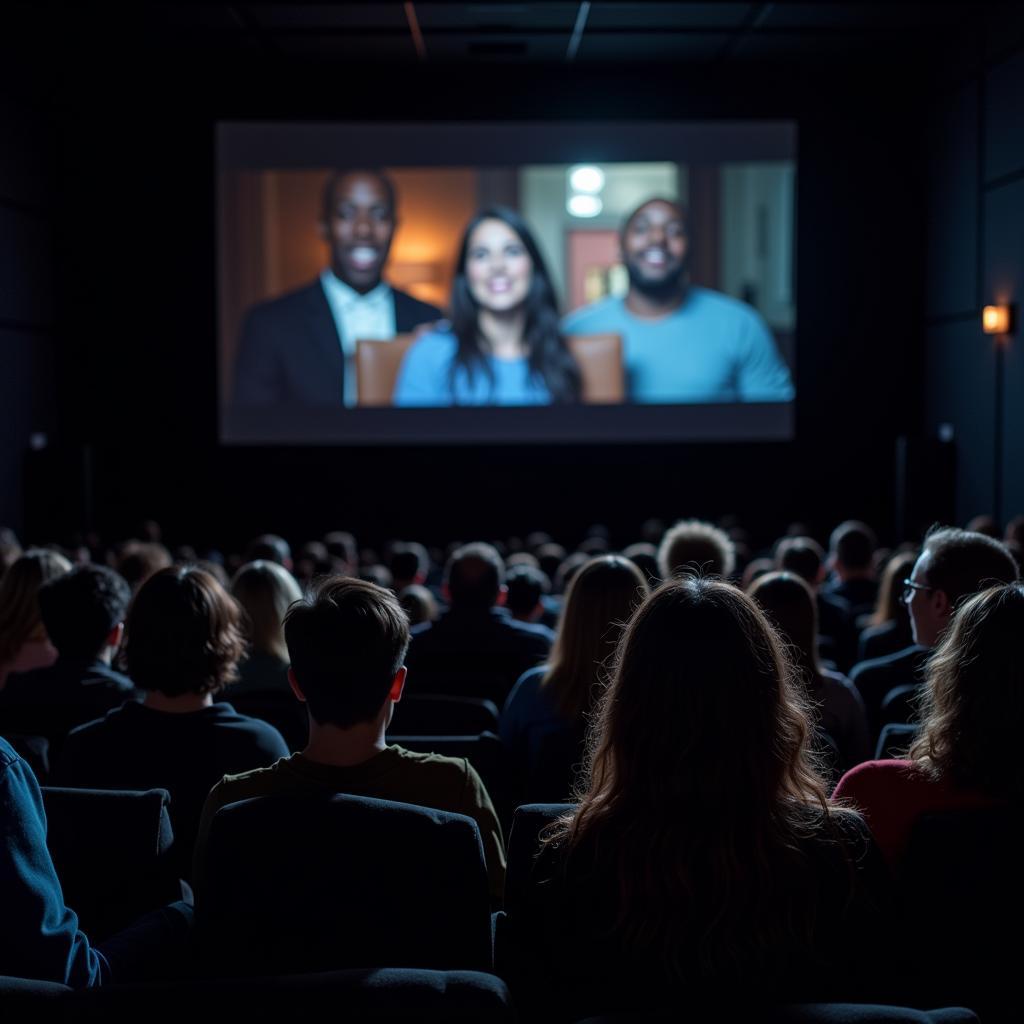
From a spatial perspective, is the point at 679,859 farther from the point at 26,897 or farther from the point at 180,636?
the point at 180,636

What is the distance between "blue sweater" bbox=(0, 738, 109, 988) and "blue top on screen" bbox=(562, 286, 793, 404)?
9.37m

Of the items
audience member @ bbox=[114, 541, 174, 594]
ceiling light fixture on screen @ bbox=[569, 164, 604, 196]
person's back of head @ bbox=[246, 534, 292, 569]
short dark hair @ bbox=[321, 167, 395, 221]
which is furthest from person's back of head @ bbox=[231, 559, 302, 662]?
ceiling light fixture on screen @ bbox=[569, 164, 604, 196]

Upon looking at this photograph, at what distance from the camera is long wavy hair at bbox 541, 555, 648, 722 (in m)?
2.79

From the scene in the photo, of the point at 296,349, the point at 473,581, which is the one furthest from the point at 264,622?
the point at 296,349

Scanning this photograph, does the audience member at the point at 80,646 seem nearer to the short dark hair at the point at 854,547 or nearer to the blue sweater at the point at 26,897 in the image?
the blue sweater at the point at 26,897

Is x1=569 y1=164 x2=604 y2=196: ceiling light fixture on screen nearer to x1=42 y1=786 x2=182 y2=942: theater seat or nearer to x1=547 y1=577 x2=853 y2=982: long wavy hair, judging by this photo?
x1=42 y1=786 x2=182 y2=942: theater seat

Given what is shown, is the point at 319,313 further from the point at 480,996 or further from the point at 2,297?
the point at 480,996

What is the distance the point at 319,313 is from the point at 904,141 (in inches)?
224

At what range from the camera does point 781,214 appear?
428 inches

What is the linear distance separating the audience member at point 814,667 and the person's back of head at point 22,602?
2.04 meters

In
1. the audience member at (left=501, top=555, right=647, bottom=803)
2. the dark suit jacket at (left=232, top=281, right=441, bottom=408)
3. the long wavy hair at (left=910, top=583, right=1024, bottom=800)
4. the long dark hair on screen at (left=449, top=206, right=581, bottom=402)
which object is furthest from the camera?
the dark suit jacket at (left=232, top=281, right=441, bottom=408)

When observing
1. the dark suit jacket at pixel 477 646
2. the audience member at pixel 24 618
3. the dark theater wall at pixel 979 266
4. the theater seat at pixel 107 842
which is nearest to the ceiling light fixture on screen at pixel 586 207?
the dark theater wall at pixel 979 266

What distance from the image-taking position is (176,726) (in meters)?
2.23

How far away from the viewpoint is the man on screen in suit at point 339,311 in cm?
1052
